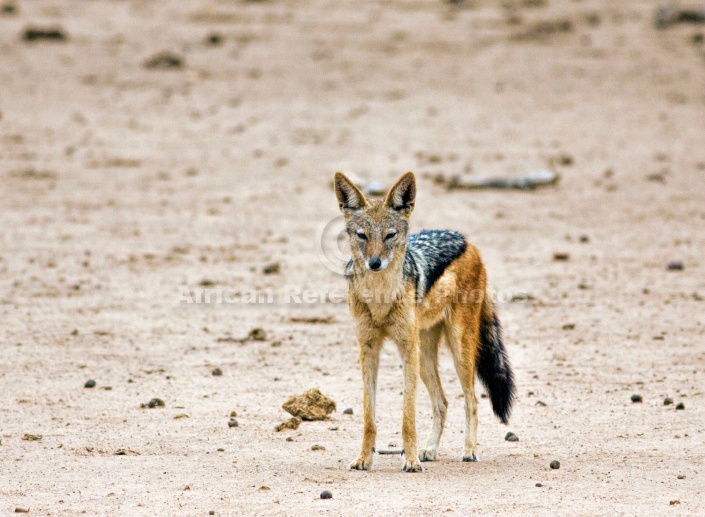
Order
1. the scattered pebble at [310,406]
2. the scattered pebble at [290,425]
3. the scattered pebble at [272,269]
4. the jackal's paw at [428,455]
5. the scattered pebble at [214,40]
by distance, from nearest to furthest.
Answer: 1. the jackal's paw at [428,455]
2. the scattered pebble at [290,425]
3. the scattered pebble at [310,406]
4. the scattered pebble at [272,269]
5. the scattered pebble at [214,40]

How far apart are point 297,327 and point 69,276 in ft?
8.97

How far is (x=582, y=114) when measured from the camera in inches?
661

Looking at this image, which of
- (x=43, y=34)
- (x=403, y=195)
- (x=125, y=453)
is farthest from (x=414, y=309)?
(x=43, y=34)

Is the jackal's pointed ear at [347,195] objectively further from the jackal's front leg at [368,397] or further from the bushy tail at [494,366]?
the bushy tail at [494,366]

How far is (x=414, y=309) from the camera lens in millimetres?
6484

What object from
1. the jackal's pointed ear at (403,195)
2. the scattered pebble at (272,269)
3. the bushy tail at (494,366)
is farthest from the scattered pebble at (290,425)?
the scattered pebble at (272,269)

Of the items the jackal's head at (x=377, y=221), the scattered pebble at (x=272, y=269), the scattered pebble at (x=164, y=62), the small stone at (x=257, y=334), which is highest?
the scattered pebble at (x=164, y=62)

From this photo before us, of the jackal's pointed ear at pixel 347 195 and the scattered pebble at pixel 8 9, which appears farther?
the scattered pebble at pixel 8 9

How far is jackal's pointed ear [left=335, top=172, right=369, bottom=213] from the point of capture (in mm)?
6566

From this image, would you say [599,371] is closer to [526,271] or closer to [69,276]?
[526,271]

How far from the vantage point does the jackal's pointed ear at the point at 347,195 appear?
21.5ft

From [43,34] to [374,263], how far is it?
14.8 metres

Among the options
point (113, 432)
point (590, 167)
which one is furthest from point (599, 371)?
point (590, 167)

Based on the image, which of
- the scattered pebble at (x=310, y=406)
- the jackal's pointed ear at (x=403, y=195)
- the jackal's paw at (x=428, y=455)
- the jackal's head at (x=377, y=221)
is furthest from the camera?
the scattered pebble at (x=310, y=406)
